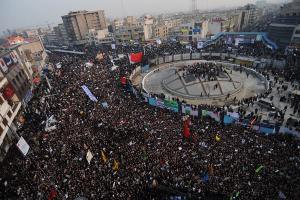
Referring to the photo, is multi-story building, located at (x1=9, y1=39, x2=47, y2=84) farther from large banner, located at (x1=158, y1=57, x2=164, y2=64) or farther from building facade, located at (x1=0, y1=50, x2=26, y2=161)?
large banner, located at (x1=158, y1=57, x2=164, y2=64)

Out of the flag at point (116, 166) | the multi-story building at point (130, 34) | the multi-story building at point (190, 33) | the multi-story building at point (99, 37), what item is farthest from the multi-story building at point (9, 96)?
the multi-story building at point (99, 37)

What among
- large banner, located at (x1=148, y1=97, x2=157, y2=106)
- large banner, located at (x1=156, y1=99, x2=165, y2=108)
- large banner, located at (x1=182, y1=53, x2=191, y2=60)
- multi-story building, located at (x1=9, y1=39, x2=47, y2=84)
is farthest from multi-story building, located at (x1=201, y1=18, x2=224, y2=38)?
multi-story building, located at (x1=9, y1=39, x2=47, y2=84)

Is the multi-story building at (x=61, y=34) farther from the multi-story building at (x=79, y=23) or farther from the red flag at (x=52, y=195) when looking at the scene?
the red flag at (x=52, y=195)

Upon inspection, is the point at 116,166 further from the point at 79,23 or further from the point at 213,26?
the point at 79,23

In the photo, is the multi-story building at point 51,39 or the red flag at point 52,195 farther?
the multi-story building at point 51,39

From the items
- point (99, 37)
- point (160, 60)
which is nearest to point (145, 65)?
point (160, 60)

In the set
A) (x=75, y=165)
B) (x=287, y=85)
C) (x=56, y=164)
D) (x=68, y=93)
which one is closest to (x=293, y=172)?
(x=75, y=165)
